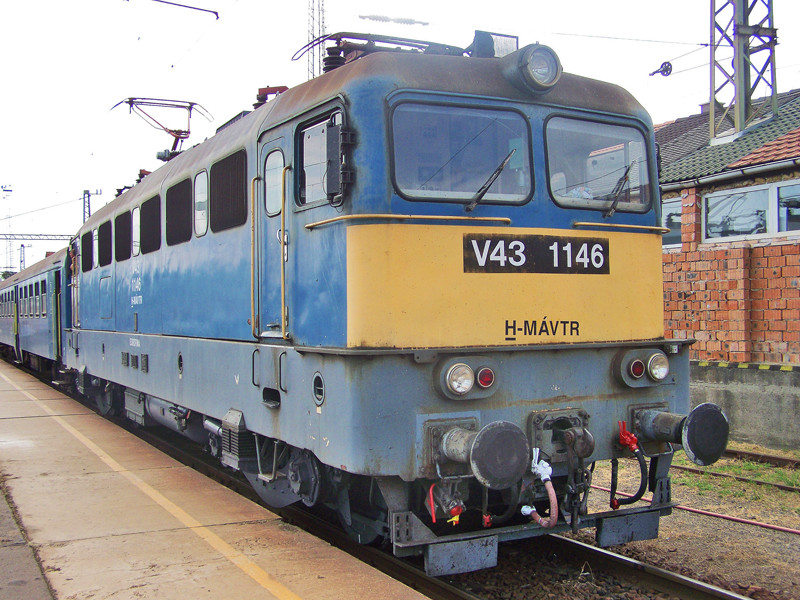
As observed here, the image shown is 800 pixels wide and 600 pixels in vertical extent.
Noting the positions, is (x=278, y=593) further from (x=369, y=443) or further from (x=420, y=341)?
(x=420, y=341)

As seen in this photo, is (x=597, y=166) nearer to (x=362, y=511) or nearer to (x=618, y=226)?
(x=618, y=226)

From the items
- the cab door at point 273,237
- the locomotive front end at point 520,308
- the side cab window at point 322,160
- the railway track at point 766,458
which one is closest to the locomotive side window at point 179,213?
the cab door at point 273,237

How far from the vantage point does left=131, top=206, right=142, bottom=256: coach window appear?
9086 mm

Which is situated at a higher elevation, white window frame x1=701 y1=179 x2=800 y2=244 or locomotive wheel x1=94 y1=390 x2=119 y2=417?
white window frame x1=701 y1=179 x2=800 y2=244

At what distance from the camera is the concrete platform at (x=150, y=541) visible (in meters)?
4.48

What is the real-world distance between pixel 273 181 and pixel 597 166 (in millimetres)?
2312

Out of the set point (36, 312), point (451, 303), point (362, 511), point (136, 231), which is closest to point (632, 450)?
point (451, 303)

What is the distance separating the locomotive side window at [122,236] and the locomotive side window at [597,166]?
6148 mm

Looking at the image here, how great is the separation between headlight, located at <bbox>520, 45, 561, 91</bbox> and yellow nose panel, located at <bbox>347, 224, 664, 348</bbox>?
3.16 feet

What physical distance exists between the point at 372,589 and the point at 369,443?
2.80 feet

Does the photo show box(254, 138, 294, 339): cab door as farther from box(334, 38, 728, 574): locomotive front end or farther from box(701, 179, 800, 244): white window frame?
box(701, 179, 800, 244): white window frame

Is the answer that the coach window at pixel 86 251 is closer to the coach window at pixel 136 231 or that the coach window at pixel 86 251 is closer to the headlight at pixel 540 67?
Result: the coach window at pixel 136 231

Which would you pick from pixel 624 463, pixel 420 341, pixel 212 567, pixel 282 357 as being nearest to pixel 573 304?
pixel 420 341

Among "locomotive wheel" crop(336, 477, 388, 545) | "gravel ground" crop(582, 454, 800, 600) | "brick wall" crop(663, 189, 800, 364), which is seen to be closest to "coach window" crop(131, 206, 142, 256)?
"locomotive wheel" crop(336, 477, 388, 545)
